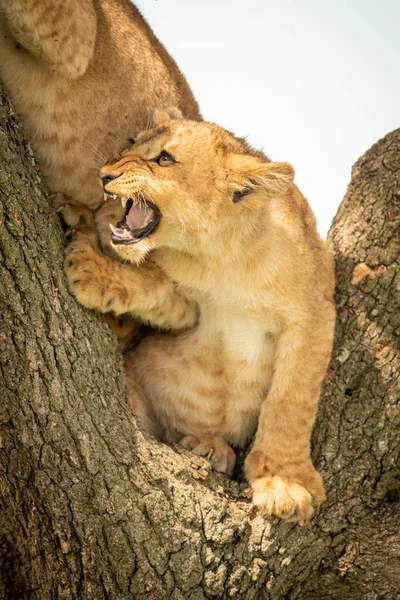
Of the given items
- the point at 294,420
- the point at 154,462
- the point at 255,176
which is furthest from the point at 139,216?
the point at 294,420

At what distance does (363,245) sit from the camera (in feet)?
13.9

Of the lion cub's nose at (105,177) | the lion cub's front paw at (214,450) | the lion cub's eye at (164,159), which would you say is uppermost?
the lion cub's eye at (164,159)

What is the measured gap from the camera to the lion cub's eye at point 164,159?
395 cm

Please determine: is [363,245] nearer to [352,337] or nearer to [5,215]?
[352,337]

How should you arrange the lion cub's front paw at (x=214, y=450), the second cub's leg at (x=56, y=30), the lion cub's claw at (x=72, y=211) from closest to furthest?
the second cub's leg at (x=56, y=30), the lion cub's claw at (x=72, y=211), the lion cub's front paw at (x=214, y=450)

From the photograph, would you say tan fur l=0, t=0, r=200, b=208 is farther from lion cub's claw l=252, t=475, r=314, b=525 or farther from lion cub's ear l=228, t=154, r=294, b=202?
lion cub's claw l=252, t=475, r=314, b=525

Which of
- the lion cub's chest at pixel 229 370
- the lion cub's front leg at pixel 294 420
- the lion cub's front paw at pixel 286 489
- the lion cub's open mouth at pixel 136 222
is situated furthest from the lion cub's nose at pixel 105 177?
the lion cub's front paw at pixel 286 489

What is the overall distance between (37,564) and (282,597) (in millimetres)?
1279

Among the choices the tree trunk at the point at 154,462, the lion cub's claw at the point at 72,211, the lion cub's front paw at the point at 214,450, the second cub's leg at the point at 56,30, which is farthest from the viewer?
the lion cub's front paw at the point at 214,450

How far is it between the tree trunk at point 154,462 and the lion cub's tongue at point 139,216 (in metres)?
0.45

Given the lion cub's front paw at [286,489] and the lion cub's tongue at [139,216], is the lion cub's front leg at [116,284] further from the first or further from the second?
the lion cub's front paw at [286,489]

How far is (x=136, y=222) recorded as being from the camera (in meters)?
3.92

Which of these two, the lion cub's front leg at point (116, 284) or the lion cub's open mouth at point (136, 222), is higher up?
the lion cub's open mouth at point (136, 222)

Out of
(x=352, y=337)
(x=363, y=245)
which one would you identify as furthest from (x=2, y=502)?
(x=363, y=245)
